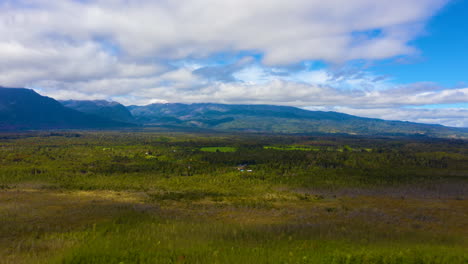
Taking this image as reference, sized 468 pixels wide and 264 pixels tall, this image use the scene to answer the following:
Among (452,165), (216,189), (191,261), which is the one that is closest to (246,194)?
(216,189)

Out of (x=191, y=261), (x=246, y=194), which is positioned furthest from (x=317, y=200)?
(x=191, y=261)

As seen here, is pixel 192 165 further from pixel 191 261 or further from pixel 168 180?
pixel 191 261

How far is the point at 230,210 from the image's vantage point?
112 feet

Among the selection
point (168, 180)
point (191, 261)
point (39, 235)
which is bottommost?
point (168, 180)

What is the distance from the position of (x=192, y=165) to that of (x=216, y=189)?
30638 mm

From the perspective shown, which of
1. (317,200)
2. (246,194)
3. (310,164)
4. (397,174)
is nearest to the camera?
(317,200)

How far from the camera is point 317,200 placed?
46.6 metres

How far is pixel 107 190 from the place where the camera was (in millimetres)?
50781

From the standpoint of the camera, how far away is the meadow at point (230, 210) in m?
13.3

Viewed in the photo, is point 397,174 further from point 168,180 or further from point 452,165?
point 168,180

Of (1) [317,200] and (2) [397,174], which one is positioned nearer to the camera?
(1) [317,200]

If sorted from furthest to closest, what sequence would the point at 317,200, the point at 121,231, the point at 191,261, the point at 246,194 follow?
1. the point at 246,194
2. the point at 317,200
3. the point at 121,231
4. the point at 191,261

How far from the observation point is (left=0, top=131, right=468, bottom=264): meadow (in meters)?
13.3

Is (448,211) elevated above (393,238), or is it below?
below
